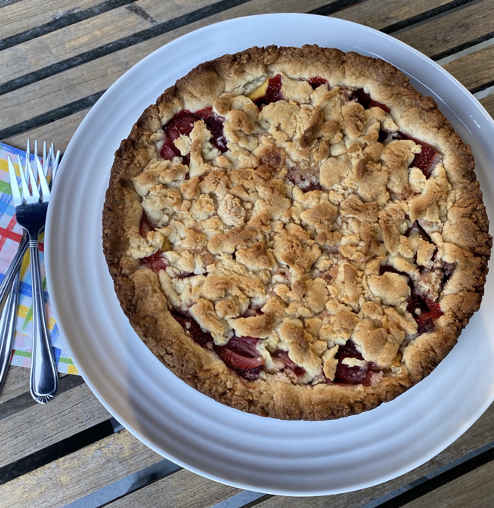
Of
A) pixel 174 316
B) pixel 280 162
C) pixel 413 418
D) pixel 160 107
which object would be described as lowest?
pixel 413 418

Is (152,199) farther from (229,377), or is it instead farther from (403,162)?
(403,162)

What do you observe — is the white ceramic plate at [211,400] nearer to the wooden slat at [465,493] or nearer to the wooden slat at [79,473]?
the wooden slat at [79,473]

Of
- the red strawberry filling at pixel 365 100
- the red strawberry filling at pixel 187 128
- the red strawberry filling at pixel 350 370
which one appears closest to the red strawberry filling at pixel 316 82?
the red strawberry filling at pixel 365 100

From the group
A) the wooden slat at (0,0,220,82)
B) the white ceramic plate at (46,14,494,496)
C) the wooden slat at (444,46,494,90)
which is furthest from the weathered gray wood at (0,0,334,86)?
the wooden slat at (444,46,494,90)

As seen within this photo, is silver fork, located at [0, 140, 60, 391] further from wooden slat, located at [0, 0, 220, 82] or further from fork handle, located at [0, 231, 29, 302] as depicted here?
wooden slat, located at [0, 0, 220, 82]

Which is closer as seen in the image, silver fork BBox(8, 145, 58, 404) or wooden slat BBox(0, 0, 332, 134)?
silver fork BBox(8, 145, 58, 404)

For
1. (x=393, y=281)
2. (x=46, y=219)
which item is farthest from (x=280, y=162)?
(x=46, y=219)
